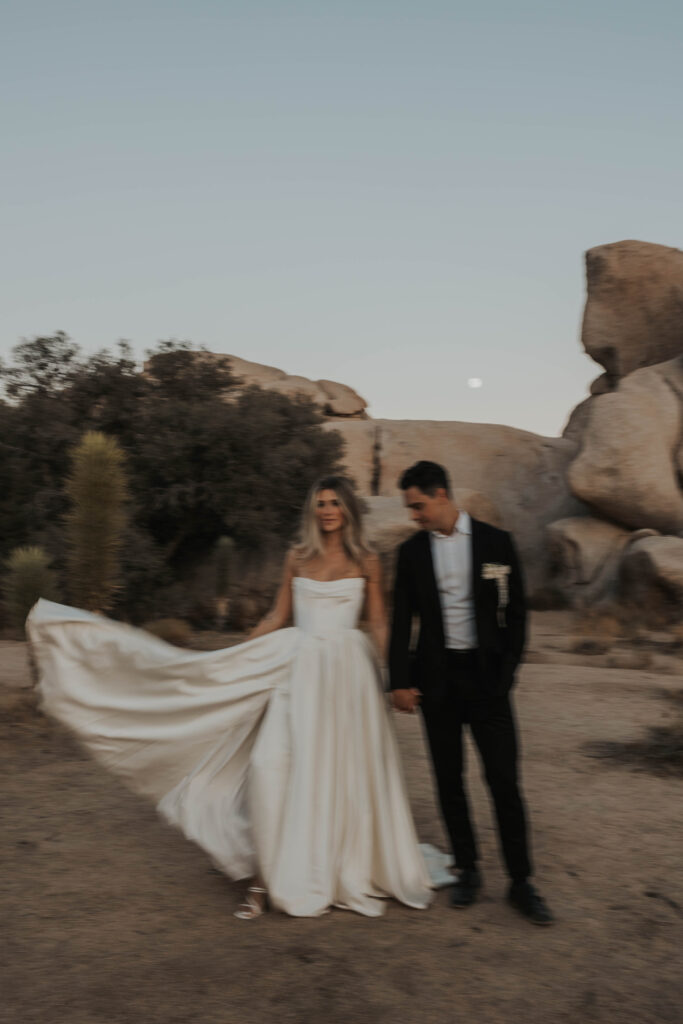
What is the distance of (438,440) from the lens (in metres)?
23.2

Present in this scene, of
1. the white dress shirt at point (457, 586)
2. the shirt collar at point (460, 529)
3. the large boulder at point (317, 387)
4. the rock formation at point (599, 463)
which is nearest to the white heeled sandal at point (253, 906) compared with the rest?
the white dress shirt at point (457, 586)

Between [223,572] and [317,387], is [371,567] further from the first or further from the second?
[317,387]

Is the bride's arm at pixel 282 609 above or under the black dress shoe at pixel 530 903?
above

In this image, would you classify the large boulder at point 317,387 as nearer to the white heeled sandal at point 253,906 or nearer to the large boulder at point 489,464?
the large boulder at point 489,464

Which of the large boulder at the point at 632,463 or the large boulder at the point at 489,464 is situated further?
the large boulder at the point at 489,464

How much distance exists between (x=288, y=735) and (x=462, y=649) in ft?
2.73

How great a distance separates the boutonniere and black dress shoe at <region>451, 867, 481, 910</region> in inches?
46.3

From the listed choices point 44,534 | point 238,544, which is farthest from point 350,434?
point 44,534

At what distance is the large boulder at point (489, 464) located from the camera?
71.3 feet

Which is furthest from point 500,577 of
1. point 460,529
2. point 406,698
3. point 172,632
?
point 172,632

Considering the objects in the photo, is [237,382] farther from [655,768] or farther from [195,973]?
[195,973]

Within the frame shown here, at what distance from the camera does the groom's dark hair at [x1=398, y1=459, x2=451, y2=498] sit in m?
4.21

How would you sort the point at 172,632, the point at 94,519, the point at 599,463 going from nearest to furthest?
the point at 94,519
the point at 172,632
the point at 599,463

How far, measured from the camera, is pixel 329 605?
14.8ft
